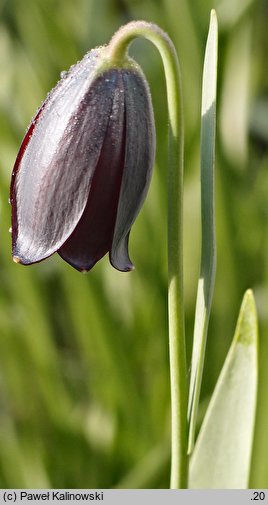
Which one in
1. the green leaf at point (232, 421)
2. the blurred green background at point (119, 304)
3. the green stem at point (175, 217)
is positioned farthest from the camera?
the blurred green background at point (119, 304)

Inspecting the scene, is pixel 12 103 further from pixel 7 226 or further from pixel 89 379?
pixel 89 379

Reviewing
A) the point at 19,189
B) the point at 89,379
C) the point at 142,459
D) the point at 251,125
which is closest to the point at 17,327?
the point at 89,379

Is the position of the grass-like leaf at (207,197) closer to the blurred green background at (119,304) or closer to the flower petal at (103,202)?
the flower petal at (103,202)

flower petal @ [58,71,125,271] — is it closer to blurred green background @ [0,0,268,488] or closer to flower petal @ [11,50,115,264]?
flower petal @ [11,50,115,264]

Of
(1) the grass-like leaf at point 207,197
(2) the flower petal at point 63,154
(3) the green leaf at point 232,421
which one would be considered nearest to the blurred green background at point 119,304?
(3) the green leaf at point 232,421

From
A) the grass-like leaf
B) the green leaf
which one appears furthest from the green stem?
the green leaf

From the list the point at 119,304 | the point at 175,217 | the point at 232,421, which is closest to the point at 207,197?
the point at 175,217
